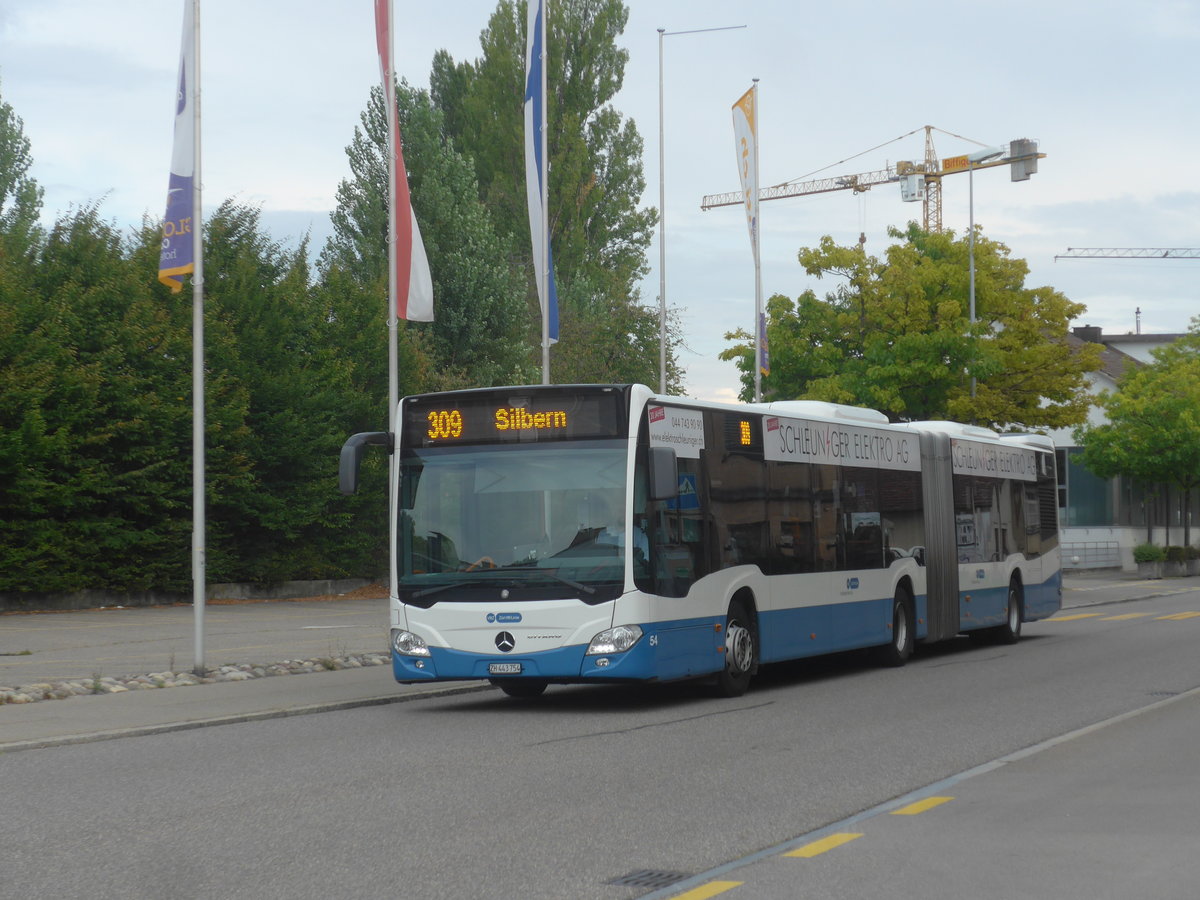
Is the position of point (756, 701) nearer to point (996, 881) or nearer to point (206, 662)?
point (206, 662)

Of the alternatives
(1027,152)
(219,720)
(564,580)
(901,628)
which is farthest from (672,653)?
(1027,152)

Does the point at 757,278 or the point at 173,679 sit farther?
the point at 757,278

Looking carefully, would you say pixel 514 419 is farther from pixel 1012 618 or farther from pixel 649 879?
pixel 1012 618

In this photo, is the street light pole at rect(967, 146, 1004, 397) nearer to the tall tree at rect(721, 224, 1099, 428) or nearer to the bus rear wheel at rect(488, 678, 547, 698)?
the tall tree at rect(721, 224, 1099, 428)

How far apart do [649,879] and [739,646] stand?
30.0ft

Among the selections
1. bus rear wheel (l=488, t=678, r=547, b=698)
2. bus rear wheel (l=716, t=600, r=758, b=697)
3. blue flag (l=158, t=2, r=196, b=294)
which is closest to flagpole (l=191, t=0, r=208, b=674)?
blue flag (l=158, t=2, r=196, b=294)

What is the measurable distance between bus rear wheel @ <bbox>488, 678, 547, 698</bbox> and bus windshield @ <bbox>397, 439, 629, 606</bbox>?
105 cm

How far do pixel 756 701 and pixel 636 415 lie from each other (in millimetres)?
3073

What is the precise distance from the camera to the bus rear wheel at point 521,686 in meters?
15.3

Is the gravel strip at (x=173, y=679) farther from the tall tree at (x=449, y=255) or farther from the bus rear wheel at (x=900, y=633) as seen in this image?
the tall tree at (x=449, y=255)

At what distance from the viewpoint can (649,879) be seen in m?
7.06

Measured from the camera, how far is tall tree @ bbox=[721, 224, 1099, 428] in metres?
43.6

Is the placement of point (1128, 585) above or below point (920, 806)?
above

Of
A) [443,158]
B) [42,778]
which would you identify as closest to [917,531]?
[42,778]
